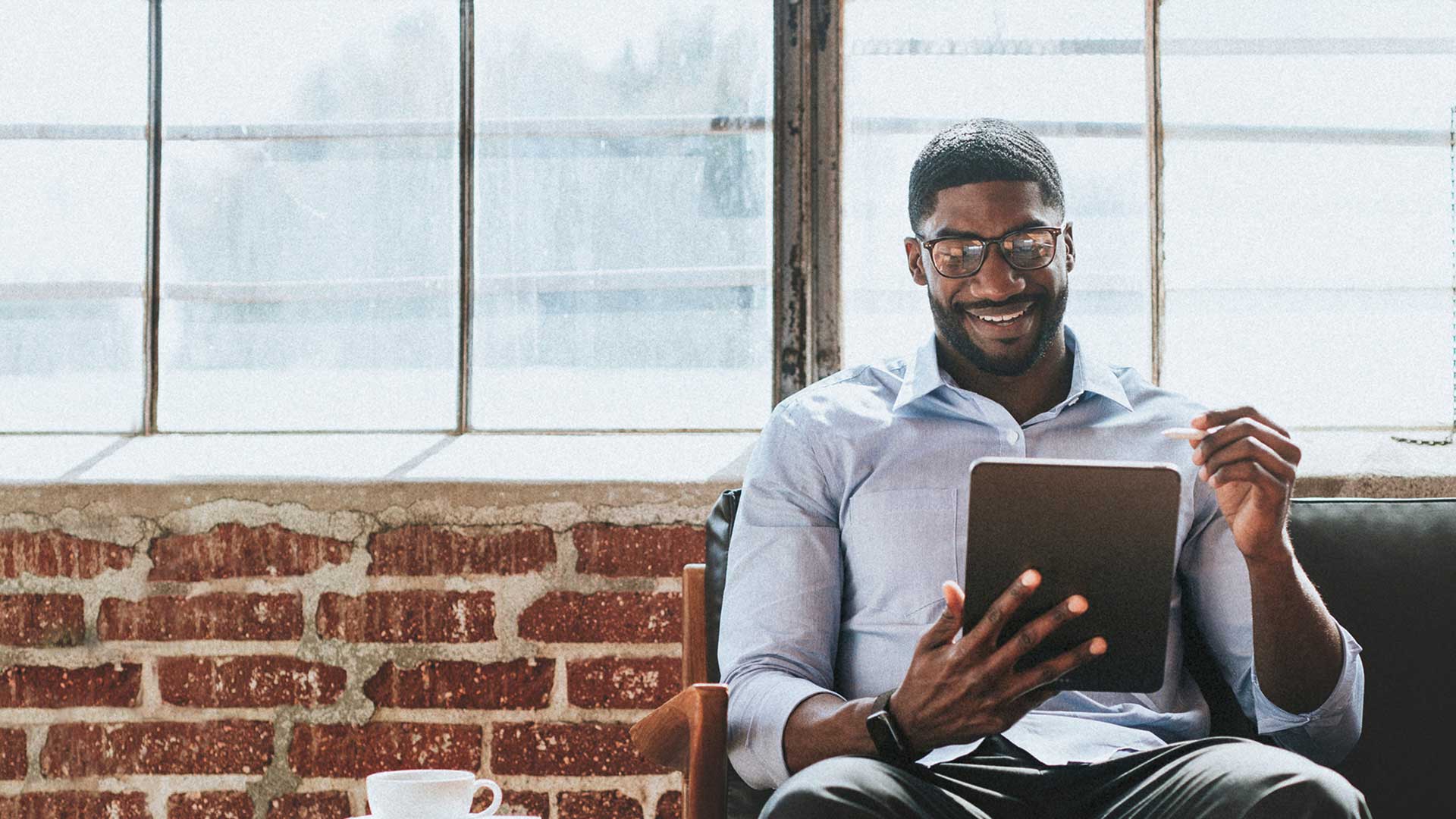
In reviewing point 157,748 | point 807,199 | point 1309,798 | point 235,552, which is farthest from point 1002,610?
point 157,748

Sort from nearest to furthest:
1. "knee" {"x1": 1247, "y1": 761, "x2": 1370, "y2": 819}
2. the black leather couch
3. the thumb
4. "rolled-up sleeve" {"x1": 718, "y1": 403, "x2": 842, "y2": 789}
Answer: "knee" {"x1": 1247, "y1": 761, "x2": 1370, "y2": 819}, the thumb, "rolled-up sleeve" {"x1": 718, "y1": 403, "x2": 842, "y2": 789}, the black leather couch

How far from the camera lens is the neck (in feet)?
5.80

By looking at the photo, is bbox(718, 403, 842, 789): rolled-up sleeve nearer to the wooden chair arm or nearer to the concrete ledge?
the wooden chair arm

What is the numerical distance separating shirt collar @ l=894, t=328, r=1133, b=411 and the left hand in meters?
0.33

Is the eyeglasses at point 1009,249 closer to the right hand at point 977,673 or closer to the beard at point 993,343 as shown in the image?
the beard at point 993,343

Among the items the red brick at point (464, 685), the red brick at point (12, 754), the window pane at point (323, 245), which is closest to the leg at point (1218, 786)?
the red brick at point (464, 685)

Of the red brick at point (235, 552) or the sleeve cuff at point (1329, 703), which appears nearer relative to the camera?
the sleeve cuff at point (1329, 703)

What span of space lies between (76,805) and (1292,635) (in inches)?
75.7

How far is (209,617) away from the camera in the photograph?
7.42ft

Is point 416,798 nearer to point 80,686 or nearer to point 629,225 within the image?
point 80,686

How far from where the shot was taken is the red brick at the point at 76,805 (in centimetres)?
227

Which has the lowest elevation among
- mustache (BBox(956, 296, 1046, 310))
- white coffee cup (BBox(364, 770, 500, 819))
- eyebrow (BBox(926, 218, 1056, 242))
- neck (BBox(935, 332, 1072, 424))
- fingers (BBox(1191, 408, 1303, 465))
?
white coffee cup (BBox(364, 770, 500, 819))

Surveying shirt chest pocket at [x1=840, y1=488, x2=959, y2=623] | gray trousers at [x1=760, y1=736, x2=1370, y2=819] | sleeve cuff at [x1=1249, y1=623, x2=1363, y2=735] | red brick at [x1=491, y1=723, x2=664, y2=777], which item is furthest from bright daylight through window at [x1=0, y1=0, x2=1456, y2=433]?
gray trousers at [x1=760, y1=736, x2=1370, y2=819]

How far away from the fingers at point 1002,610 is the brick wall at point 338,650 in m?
0.98
